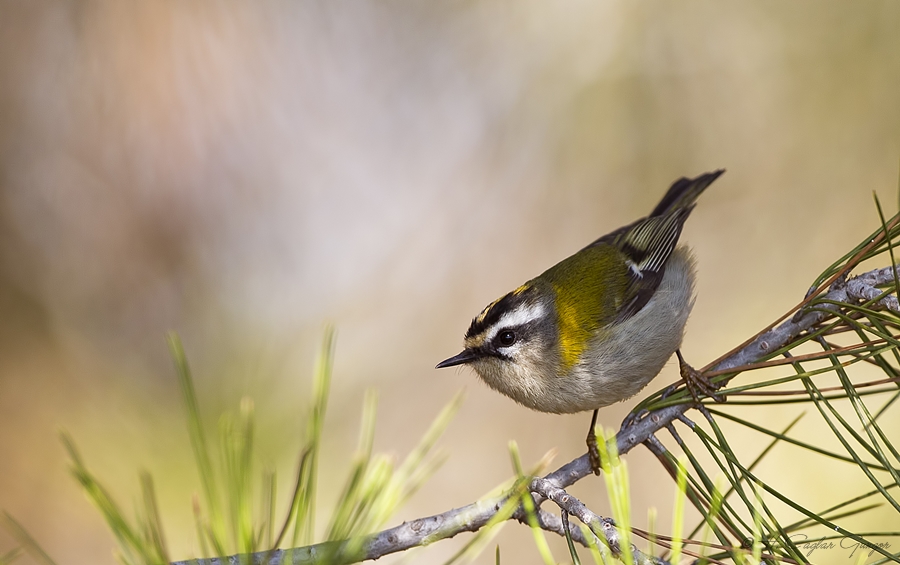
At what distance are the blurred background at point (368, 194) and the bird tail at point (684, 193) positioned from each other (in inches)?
22.7

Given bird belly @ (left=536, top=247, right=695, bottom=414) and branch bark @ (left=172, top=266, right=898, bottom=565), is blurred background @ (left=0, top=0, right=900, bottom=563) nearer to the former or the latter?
bird belly @ (left=536, top=247, right=695, bottom=414)

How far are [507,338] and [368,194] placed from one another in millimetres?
1450

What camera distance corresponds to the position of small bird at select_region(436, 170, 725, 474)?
5.25ft

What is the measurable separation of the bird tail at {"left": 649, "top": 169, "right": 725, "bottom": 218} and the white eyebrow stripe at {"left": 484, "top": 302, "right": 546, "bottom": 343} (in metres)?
0.72

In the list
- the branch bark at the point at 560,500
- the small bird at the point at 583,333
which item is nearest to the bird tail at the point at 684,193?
the small bird at the point at 583,333

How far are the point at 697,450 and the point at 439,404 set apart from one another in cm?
101

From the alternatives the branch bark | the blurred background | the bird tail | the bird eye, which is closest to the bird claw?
the branch bark

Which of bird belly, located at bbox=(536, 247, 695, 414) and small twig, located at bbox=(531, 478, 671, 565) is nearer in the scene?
small twig, located at bbox=(531, 478, 671, 565)

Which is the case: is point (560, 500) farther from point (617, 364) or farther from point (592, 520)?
point (617, 364)

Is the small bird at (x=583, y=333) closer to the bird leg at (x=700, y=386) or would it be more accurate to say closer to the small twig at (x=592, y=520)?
the bird leg at (x=700, y=386)

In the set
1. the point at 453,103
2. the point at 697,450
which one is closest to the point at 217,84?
the point at 453,103

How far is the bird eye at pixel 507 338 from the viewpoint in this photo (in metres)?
1.71

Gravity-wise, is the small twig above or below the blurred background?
below

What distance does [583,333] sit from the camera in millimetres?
1720
